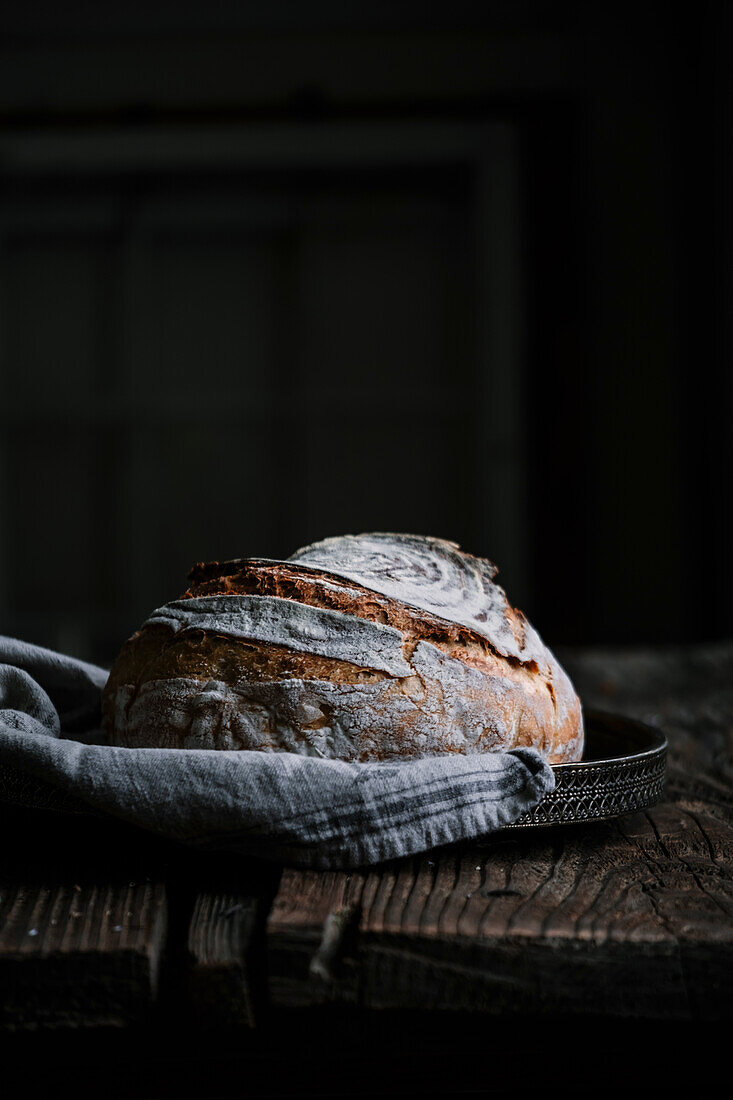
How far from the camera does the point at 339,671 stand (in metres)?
0.76

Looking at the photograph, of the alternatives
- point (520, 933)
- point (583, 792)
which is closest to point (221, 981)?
point (520, 933)

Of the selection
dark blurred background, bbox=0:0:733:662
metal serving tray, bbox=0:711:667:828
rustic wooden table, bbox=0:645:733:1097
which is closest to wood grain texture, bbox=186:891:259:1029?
rustic wooden table, bbox=0:645:733:1097

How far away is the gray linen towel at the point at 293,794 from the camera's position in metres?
0.67

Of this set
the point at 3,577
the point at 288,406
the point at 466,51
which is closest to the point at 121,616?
the point at 3,577

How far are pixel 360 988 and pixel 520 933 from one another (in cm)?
10

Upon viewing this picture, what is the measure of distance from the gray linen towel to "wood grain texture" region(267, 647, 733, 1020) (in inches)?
1.2

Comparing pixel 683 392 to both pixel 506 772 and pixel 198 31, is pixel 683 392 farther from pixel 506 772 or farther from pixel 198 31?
pixel 506 772

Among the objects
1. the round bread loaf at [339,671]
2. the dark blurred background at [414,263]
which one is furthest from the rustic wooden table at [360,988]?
the dark blurred background at [414,263]

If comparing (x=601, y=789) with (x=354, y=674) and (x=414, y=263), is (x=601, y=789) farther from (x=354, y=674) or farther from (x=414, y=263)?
(x=414, y=263)

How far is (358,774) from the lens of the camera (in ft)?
2.26

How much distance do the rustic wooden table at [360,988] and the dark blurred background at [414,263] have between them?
9.20 feet

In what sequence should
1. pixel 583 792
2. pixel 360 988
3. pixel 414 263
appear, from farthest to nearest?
pixel 414 263 < pixel 583 792 < pixel 360 988

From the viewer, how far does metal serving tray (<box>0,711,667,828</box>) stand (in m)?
0.72

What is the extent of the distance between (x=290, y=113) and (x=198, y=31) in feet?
1.40
